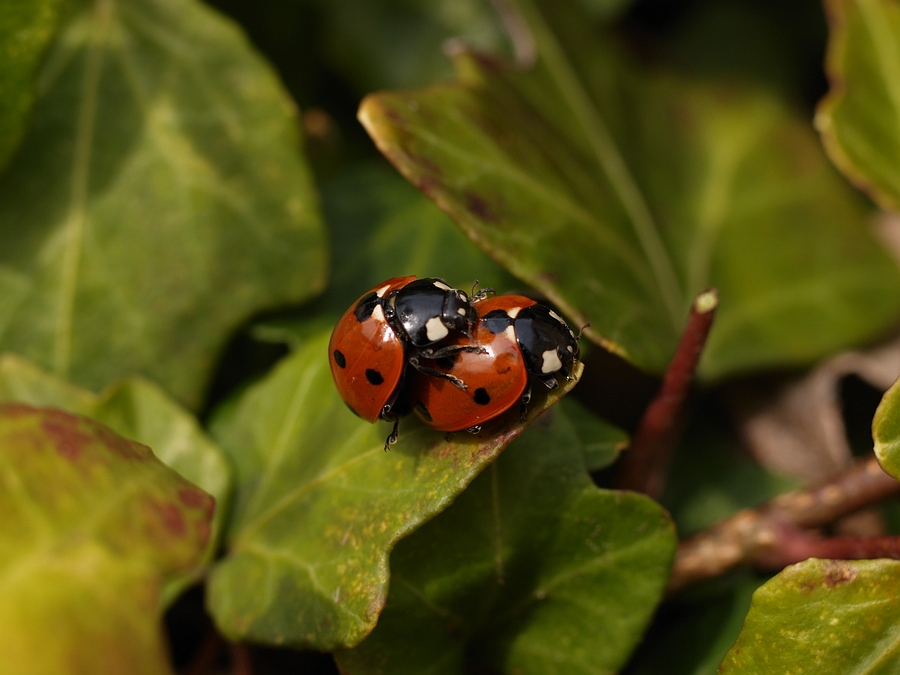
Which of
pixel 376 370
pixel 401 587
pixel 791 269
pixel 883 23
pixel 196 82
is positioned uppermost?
pixel 196 82

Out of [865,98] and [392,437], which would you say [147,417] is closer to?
[392,437]

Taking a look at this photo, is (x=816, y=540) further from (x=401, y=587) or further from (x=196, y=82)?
(x=196, y=82)

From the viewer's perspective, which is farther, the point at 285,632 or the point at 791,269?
the point at 791,269

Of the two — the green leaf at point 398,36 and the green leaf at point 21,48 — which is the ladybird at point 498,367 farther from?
the green leaf at point 398,36

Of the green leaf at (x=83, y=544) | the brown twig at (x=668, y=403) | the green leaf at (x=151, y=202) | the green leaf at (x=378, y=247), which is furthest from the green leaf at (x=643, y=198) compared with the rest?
the green leaf at (x=83, y=544)

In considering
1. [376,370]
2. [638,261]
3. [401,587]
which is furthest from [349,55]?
[401,587]

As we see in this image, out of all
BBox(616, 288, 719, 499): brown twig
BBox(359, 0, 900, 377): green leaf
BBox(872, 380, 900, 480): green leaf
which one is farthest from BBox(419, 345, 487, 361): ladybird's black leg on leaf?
BBox(872, 380, 900, 480): green leaf

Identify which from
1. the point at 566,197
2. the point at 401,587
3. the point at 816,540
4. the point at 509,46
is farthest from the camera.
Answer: the point at 509,46
